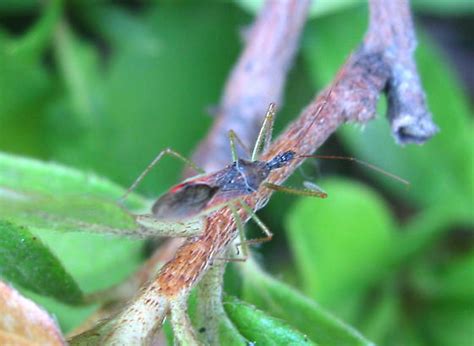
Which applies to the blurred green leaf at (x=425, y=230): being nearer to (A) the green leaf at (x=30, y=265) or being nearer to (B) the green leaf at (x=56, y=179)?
(B) the green leaf at (x=56, y=179)

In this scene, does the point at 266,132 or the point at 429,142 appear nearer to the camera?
the point at 266,132

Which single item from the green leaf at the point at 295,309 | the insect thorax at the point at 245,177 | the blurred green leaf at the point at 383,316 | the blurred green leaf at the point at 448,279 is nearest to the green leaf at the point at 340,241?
the blurred green leaf at the point at 383,316

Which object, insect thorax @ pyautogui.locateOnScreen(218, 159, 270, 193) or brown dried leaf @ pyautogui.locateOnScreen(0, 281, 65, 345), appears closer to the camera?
brown dried leaf @ pyautogui.locateOnScreen(0, 281, 65, 345)

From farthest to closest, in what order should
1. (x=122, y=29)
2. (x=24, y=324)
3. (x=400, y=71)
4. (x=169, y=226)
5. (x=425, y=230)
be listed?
(x=122, y=29)
(x=425, y=230)
(x=400, y=71)
(x=169, y=226)
(x=24, y=324)

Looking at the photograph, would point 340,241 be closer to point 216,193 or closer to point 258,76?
point 258,76

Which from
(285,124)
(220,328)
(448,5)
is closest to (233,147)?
(220,328)

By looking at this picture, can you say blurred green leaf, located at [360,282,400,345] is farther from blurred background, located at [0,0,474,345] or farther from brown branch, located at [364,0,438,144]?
brown branch, located at [364,0,438,144]

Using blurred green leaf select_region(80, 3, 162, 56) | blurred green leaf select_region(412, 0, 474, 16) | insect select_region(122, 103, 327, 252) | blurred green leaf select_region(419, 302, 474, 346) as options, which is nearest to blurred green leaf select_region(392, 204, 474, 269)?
blurred green leaf select_region(419, 302, 474, 346)
